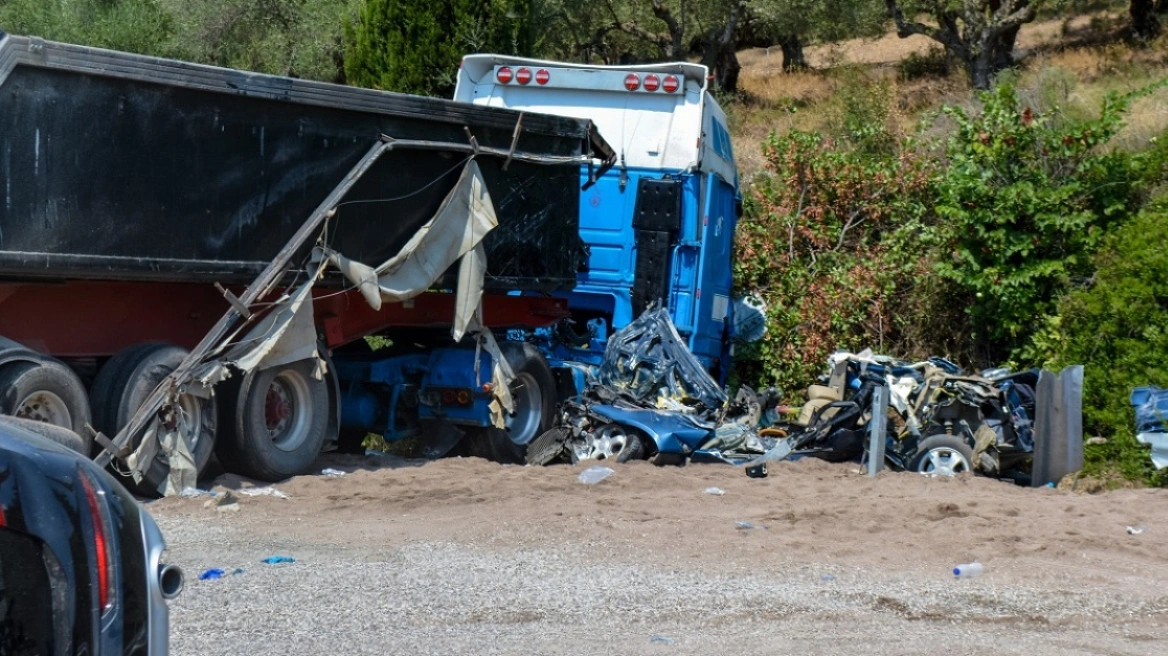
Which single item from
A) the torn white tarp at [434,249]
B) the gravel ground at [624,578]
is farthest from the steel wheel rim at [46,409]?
the torn white tarp at [434,249]

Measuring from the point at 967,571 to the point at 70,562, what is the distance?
497 centimetres

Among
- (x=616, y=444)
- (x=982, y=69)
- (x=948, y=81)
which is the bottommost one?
(x=616, y=444)

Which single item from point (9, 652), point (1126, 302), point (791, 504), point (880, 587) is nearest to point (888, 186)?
point (1126, 302)

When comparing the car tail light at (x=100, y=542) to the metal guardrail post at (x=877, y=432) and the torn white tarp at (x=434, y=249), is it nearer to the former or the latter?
the torn white tarp at (x=434, y=249)

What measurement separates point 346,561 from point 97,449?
230 centimetres

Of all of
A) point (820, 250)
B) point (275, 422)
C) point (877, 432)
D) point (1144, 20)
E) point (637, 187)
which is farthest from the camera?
point (1144, 20)

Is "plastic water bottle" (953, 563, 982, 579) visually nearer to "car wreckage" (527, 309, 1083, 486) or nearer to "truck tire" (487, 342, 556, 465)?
"car wreckage" (527, 309, 1083, 486)

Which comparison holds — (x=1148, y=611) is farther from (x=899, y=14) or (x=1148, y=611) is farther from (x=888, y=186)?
(x=899, y=14)

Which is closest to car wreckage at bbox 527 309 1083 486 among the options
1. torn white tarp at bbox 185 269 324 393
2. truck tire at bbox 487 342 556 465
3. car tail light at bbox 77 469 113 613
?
truck tire at bbox 487 342 556 465

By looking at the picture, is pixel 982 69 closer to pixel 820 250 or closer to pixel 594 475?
pixel 820 250

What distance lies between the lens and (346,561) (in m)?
6.73

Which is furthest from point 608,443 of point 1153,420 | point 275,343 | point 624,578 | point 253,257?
point 624,578

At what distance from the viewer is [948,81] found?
95.9 feet

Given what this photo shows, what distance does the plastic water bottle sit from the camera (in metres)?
6.77
